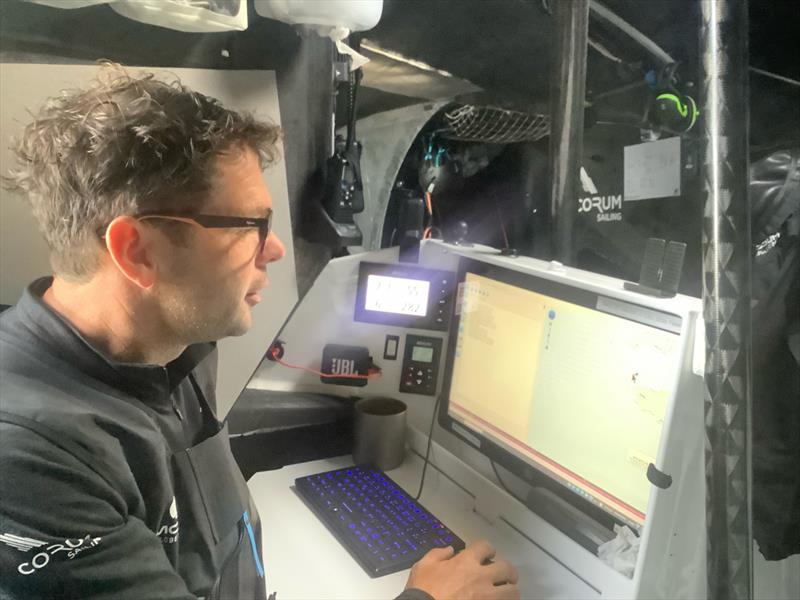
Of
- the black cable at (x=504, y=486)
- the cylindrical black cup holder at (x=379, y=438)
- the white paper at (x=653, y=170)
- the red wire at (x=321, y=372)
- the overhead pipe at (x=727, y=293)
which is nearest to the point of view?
the overhead pipe at (x=727, y=293)

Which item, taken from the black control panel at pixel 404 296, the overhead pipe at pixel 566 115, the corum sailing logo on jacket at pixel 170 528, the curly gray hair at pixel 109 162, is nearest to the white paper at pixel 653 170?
the overhead pipe at pixel 566 115

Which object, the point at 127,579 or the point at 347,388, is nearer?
the point at 127,579

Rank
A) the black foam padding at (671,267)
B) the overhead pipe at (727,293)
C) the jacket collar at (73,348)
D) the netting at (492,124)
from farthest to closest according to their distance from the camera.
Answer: the netting at (492,124)
the black foam padding at (671,267)
the jacket collar at (73,348)
the overhead pipe at (727,293)

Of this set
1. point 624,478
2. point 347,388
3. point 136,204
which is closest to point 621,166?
point 347,388

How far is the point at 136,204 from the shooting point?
79cm

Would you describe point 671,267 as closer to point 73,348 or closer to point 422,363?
point 422,363

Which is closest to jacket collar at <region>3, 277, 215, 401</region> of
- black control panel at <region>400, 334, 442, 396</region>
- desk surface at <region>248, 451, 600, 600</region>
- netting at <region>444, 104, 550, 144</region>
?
desk surface at <region>248, 451, 600, 600</region>

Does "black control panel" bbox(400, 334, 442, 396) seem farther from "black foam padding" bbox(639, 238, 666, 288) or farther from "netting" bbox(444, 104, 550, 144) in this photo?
"netting" bbox(444, 104, 550, 144)

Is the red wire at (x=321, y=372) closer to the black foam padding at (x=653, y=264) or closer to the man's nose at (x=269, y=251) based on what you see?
the man's nose at (x=269, y=251)

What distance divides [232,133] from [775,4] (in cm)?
154

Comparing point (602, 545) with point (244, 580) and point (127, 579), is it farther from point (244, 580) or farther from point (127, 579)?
point (127, 579)

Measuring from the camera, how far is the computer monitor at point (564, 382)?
0.85m

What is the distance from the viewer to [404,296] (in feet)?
4.30

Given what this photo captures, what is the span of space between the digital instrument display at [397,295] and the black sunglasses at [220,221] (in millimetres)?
447
